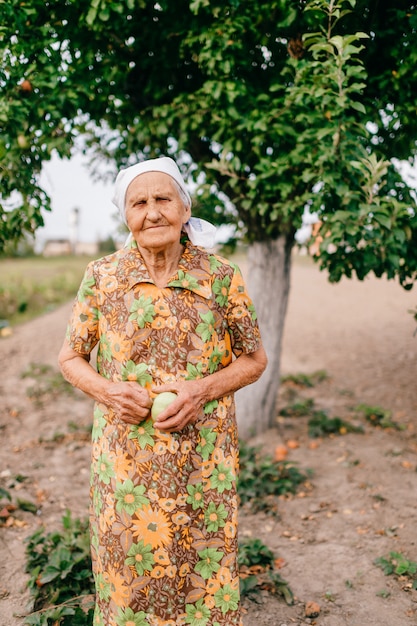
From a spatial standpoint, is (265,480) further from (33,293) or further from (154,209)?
(33,293)

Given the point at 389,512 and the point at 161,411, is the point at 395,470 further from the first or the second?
the point at 161,411

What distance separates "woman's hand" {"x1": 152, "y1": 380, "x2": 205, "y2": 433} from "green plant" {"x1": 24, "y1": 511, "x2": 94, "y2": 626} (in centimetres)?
139

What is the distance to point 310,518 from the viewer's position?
4.04m

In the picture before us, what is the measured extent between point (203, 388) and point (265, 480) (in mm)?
2635

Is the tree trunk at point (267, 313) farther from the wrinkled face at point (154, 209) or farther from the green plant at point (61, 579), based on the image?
the wrinkled face at point (154, 209)

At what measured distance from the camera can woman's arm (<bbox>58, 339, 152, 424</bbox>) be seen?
1975mm

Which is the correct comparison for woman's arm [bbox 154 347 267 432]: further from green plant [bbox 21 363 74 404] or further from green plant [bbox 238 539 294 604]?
green plant [bbox 21 363 74 404]

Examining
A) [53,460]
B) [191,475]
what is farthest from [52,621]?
[53,460]

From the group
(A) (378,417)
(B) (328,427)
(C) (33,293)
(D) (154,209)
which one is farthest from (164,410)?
(C) (33,293)

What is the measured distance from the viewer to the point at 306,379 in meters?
7.45

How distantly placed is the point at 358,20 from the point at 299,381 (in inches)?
194

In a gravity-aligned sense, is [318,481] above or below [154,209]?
below

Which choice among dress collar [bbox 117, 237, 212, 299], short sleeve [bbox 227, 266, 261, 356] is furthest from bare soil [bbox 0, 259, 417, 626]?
dress collar [bbox 117, 237, 212, 299]

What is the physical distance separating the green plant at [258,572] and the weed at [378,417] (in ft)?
8.60
